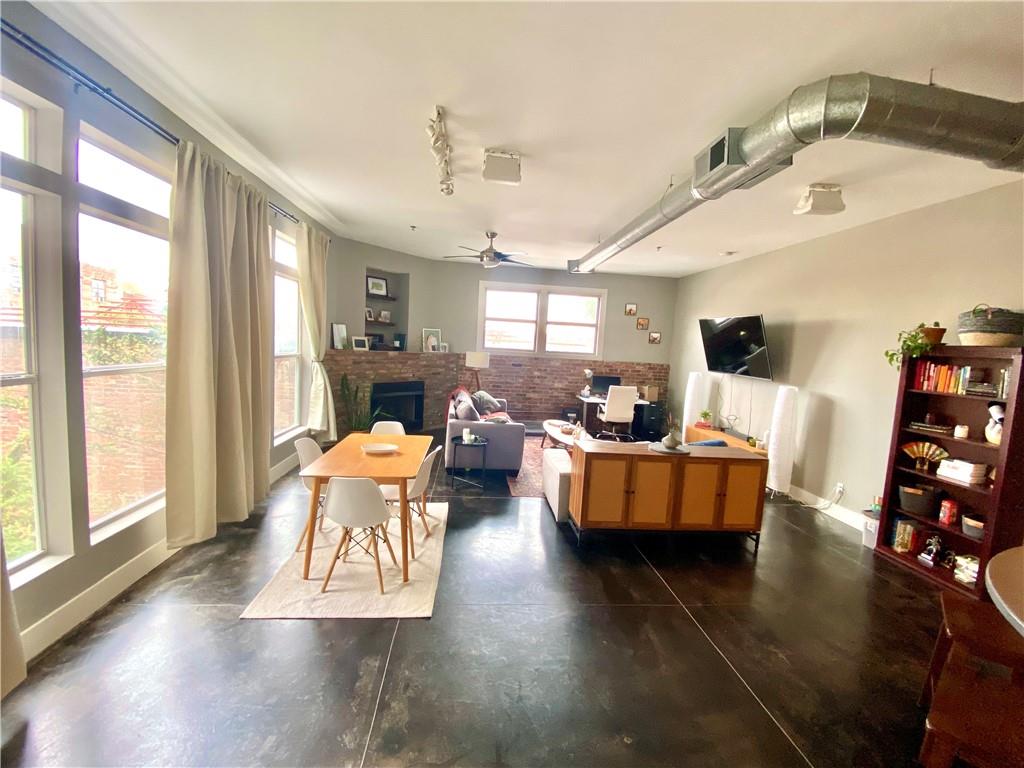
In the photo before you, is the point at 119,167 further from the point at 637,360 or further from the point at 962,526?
the point at 637,360

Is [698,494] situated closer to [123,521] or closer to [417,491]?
[417,491]

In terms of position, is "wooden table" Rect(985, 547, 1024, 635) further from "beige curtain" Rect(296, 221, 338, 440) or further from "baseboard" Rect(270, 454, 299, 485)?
"beige curtain" Rect(296, 221, 338, 440)

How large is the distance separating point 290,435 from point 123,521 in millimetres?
2182

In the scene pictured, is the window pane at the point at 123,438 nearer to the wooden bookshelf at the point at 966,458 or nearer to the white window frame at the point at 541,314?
the white window frame at the point at 541,314

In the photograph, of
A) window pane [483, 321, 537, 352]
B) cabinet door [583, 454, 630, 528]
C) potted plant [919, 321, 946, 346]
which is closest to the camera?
potted plant [919, 321, 946, 346]

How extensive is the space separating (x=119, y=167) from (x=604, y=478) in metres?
3.61

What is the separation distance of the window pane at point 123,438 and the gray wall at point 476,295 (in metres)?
3.58

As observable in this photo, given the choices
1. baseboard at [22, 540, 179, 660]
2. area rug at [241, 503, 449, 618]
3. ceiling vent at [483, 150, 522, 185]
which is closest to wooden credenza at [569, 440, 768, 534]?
area rug at [241, 503, 449, 618]

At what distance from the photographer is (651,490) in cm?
317

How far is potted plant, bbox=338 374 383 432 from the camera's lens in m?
5.48

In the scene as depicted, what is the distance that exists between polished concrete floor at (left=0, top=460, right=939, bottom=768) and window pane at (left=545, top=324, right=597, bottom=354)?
4.97m

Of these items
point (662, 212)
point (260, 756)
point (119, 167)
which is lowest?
point (260, 756)

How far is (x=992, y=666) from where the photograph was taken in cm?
210

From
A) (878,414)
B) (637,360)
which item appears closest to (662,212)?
→ (878,414)
